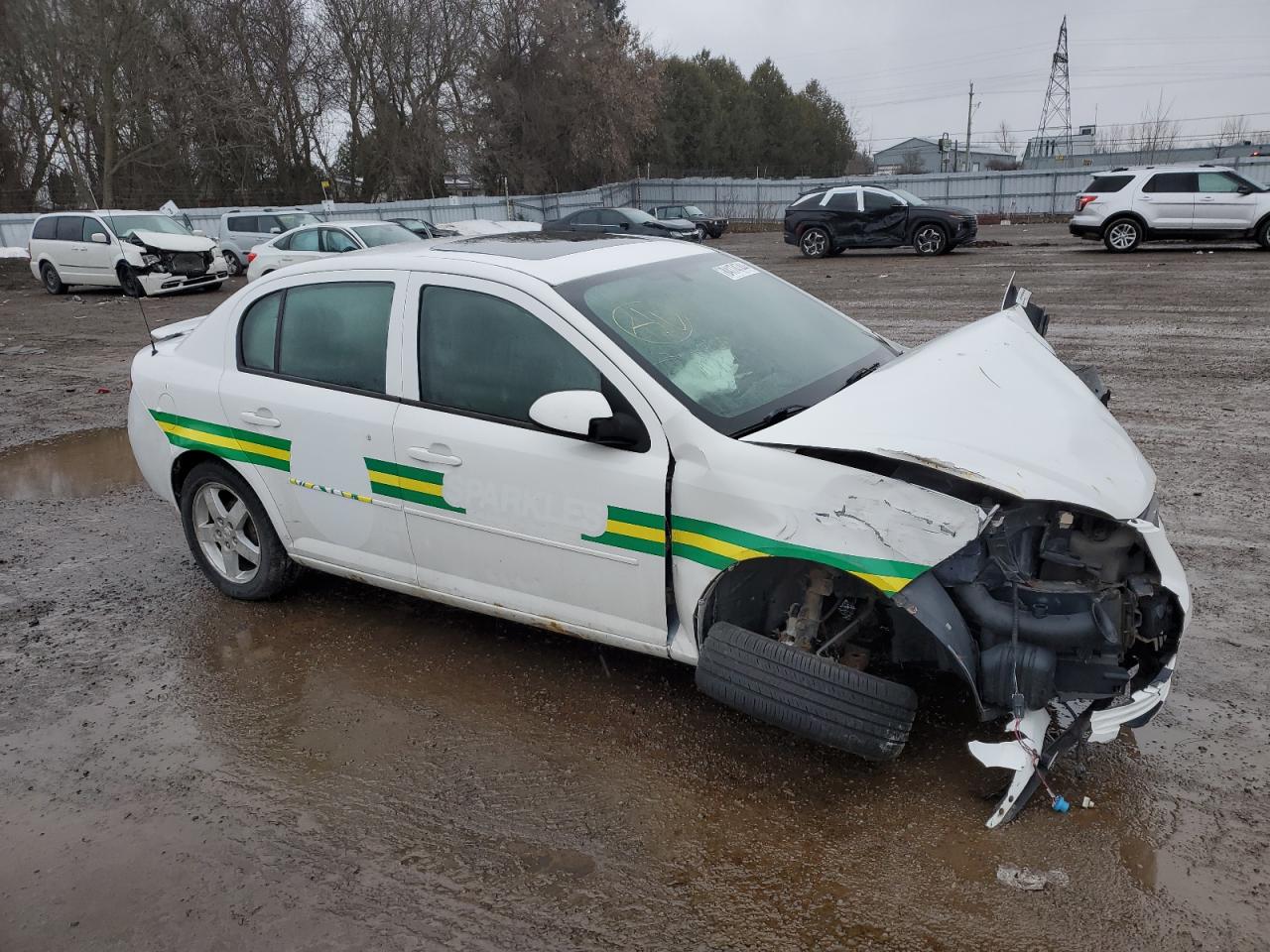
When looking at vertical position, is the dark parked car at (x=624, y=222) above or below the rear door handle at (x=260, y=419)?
above

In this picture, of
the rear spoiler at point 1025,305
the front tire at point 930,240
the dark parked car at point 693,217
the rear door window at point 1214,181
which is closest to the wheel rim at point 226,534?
the rear spoiler at point 1025,305

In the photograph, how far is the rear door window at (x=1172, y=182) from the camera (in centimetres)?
1864

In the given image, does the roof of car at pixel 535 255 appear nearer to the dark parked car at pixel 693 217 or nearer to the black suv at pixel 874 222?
the black suv at pixel 874 222

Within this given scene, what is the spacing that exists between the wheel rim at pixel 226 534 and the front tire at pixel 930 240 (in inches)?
782

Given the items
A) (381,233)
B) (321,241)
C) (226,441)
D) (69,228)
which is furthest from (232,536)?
(69,228)

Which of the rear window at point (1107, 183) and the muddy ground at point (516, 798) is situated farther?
the rear window at point (1107, 183)

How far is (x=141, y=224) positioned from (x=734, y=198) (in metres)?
27.5

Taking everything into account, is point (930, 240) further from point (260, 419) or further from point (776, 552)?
point (776, 552)

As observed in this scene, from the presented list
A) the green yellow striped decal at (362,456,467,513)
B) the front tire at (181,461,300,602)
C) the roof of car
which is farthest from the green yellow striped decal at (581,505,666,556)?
the front tire at (181,461,300,602)

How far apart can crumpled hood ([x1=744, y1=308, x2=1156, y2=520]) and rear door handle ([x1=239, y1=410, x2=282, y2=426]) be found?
2.29 meters

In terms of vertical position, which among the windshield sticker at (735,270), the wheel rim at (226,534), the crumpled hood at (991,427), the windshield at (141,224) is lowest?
the wheel rim at (226,534)

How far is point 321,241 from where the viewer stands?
18.0m

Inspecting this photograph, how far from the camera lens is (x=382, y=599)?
498 cm

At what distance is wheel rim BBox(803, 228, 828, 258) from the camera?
23.0 meters
